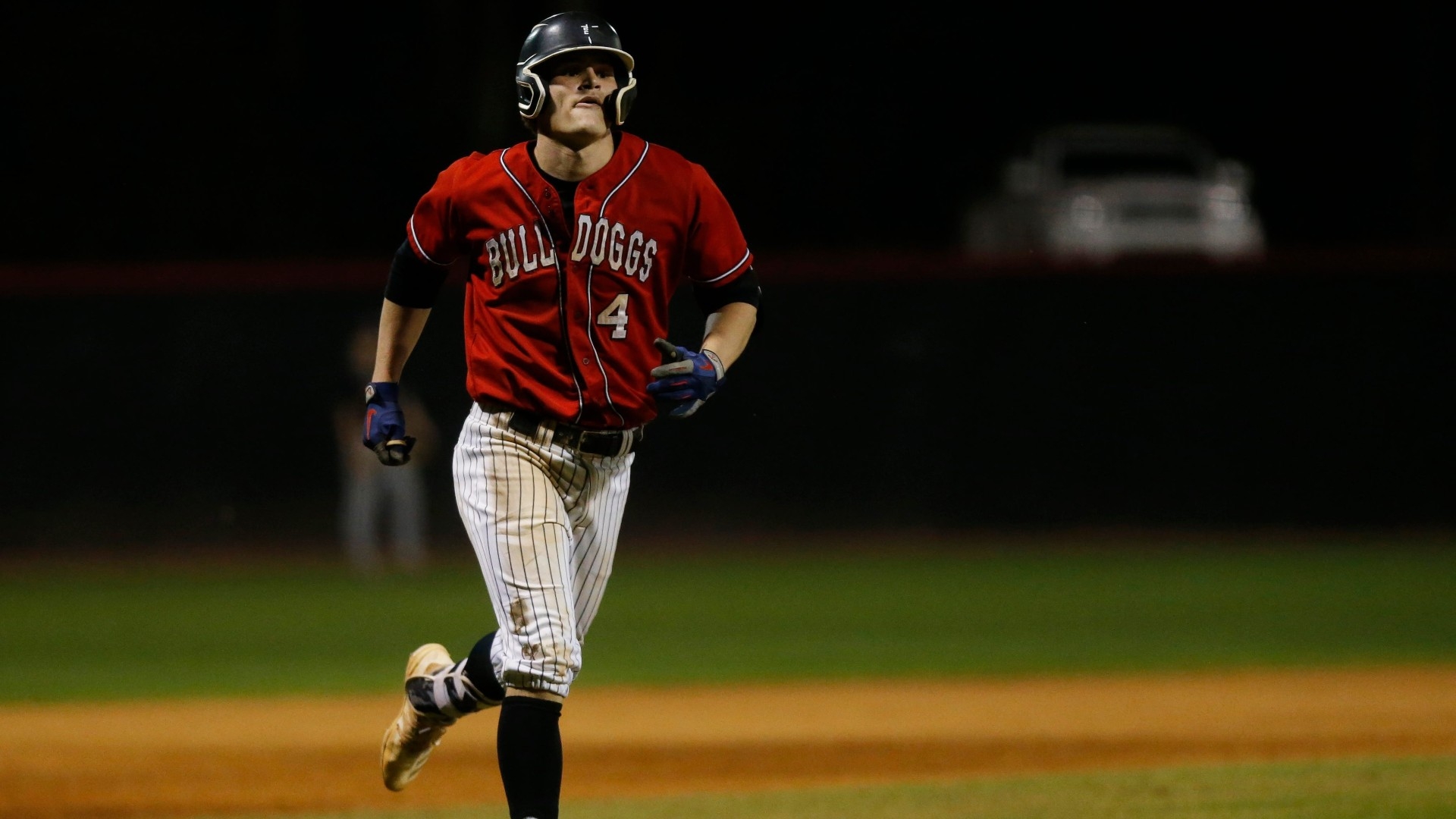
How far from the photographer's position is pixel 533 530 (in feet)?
12.4

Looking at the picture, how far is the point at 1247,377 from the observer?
12.7 m

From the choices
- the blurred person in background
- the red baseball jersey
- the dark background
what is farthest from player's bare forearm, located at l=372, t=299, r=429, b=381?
the dark background

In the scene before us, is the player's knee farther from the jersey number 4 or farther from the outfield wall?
the outfield wall

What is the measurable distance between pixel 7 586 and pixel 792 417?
541 cm

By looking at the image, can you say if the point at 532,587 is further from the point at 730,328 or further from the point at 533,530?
the point at 730,328

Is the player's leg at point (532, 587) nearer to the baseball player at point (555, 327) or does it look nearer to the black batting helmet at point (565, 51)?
the baseball player at point (555, 327)

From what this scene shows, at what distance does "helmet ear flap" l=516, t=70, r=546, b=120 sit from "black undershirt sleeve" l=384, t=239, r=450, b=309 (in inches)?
16.7

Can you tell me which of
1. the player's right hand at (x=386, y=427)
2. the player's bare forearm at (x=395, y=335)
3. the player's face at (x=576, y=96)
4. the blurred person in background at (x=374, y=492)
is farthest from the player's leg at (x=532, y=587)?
the blurred person in background at (x=374, y=492)

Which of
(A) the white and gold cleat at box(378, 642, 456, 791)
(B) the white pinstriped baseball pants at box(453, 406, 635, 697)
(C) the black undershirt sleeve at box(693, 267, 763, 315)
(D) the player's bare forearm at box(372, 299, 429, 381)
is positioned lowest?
(A) the white and gold cleat at box(378, 642, 456, 791)

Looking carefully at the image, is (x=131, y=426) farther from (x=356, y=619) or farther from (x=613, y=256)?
(x=613, y=256)

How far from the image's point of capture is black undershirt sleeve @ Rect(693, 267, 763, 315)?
13.3 feet

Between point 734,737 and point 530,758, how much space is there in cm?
305

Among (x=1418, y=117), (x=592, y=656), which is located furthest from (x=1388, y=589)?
(x=1418, y=117)

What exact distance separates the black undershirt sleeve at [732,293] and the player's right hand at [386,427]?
0.76 metres
